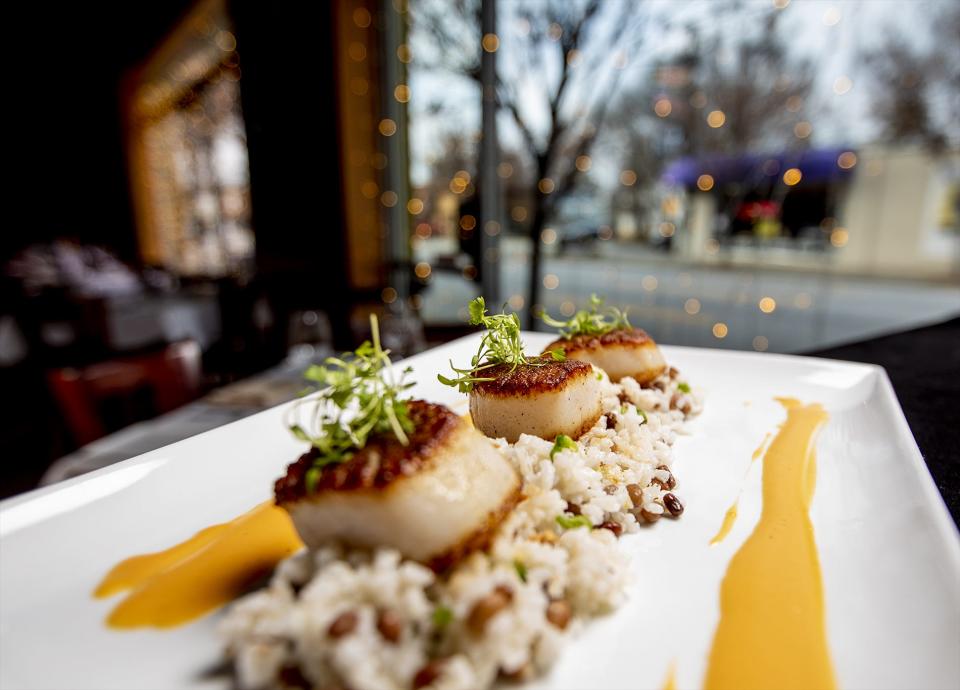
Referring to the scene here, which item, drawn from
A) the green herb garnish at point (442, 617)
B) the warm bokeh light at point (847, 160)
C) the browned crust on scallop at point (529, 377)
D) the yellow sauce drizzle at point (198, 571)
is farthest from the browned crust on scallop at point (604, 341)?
the warm bokeh light at point (847, 160)

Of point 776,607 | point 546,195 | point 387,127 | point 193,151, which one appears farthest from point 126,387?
point 193,151

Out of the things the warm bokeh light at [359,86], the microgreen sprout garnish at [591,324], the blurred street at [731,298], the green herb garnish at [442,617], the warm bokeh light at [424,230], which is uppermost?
the warm bokeh light at [359,86]

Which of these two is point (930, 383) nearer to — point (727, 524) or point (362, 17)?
point (727, 524)

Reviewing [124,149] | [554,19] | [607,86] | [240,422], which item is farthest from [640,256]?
[124,149]

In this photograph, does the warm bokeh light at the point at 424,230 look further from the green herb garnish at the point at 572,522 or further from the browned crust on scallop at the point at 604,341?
the green herb garnish at the point at 572,522

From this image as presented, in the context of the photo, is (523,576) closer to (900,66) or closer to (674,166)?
(674,166)
